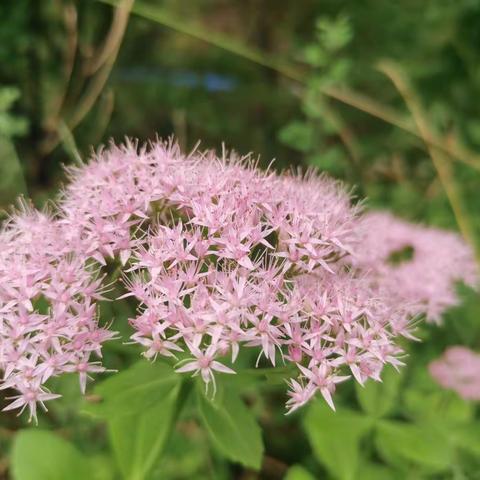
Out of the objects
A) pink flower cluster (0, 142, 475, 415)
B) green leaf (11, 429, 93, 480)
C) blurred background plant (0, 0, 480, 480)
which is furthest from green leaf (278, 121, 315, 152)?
green leaf (11, 429, 93, 480)

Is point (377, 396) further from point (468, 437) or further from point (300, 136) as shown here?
point (300, 136)

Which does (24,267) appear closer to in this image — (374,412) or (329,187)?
(329,187)

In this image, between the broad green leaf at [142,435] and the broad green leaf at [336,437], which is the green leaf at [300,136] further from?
the broad green leaf at [142,435]

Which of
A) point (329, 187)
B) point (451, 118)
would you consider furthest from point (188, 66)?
point (329, 187)

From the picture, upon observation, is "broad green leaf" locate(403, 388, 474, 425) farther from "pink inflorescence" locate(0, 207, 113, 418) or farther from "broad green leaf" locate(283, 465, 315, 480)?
"pink inflorescence" locate(0, 207, 113, 418)

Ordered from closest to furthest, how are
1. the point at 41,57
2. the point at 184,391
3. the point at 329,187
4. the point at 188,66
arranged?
the point at 184,391, the point at 329,187, the point at 41,57, the point at 188,66

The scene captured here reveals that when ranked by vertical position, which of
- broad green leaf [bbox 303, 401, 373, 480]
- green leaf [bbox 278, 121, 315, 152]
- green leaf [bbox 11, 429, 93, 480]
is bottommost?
green leaf [bbox 11, 429, 93, 480]
